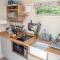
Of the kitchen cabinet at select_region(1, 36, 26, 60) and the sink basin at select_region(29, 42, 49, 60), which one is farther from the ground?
the sink basin at select_region(29, 42, 49, 60)

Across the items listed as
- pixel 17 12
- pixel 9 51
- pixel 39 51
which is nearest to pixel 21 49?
pixel 9 51

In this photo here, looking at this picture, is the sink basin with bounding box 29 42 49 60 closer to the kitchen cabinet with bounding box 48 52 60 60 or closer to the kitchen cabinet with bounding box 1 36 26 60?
the kitchen cabinet with bounding box 48 52 60 60

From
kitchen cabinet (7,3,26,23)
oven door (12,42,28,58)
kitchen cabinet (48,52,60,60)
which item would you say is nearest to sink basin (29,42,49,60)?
kitchen cabinet (48,52,60,60)

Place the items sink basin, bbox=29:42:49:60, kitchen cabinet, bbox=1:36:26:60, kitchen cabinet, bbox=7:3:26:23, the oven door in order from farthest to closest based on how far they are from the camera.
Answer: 1. kitchen cabinet, bbox=7:3:26:23
2. kitchen cabinet, bbox=1:36:26:60
3. the oven door
4. sink basin, bbox=29:42:49:60

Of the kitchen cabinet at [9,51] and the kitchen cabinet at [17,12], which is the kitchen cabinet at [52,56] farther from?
the kitchen cabinet at [17,12]

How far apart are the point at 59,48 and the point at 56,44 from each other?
0.12m

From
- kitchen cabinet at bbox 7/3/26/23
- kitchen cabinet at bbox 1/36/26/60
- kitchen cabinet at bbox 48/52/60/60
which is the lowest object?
kitchen cabinet at bbox 1/36/26/60

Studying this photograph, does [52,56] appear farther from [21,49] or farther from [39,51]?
[21,49]

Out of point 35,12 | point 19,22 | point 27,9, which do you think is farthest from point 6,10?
point 35,12

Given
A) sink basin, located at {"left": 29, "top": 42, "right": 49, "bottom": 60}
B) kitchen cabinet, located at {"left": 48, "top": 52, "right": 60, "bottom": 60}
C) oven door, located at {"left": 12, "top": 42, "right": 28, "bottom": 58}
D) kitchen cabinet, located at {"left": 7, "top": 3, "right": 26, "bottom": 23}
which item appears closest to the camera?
kitchen cabinet, located at {"left": 48, "top": 52, "right": 60, "bottom": 60}

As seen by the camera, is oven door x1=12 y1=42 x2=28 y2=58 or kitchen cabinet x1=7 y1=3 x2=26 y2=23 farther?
kitchen cabinet x1=7 y1=3 x2=26 y2=23

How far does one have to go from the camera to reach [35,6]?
2.41m

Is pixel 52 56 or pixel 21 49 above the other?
pixel 52 56

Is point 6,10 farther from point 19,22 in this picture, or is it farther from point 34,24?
point 34,24
